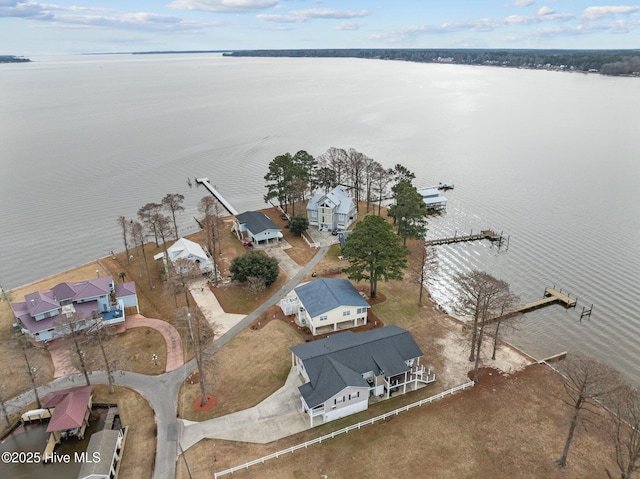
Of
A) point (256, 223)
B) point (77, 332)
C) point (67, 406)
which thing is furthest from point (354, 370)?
point (256, 223)

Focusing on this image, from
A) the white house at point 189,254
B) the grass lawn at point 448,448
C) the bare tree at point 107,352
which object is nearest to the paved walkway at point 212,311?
the white house at point 189,254

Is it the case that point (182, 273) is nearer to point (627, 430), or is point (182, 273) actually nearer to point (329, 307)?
point (329, 307)

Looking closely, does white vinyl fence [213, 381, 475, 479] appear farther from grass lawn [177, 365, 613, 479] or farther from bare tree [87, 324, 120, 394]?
bare tree [87, 324, 120, 394]

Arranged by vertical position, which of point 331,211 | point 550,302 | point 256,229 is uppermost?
point 331,211

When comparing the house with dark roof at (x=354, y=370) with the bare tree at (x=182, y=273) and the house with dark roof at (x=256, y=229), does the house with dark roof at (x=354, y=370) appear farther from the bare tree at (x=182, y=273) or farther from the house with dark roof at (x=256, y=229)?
the house with dark roof at (x=256, y=229)

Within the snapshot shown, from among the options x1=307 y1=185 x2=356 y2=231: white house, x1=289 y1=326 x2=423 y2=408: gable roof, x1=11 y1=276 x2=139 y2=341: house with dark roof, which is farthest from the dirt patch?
x1=307 y1=185 x2=356 y2=231: white house

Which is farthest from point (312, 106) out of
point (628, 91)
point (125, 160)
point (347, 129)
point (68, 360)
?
point (68, 360)
